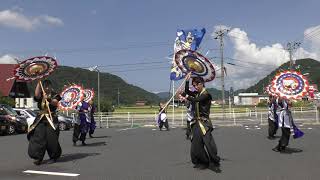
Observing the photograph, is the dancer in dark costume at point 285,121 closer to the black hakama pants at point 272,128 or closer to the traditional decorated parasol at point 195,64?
the traditional decorated parasol at point 195,64

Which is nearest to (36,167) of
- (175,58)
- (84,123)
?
(175,58)

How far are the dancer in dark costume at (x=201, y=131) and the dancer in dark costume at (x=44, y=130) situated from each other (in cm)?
331

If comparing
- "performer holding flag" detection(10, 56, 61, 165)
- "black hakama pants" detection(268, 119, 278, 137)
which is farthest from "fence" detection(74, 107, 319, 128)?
"performer holding flag" detection(10, 56, 61, 165)

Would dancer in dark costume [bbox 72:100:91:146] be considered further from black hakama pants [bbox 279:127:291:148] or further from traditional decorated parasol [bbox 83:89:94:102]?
black hakama pants [bbox 279:127:291:148]

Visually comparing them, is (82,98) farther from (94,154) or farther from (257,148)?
(257,148)

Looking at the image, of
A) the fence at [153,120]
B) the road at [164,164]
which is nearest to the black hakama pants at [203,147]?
the road at [164,164]

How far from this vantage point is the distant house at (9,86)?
186 ft

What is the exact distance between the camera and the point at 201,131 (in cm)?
961

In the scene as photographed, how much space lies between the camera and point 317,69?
566 feet

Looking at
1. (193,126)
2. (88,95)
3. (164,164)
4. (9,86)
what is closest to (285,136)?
(164,164)

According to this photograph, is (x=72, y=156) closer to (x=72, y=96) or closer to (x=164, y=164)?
(x=164, y=164)

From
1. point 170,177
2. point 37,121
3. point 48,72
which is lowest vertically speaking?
point 170,177

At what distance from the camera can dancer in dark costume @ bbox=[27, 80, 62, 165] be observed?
10.7 meters

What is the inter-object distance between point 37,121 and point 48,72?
1527 mm
